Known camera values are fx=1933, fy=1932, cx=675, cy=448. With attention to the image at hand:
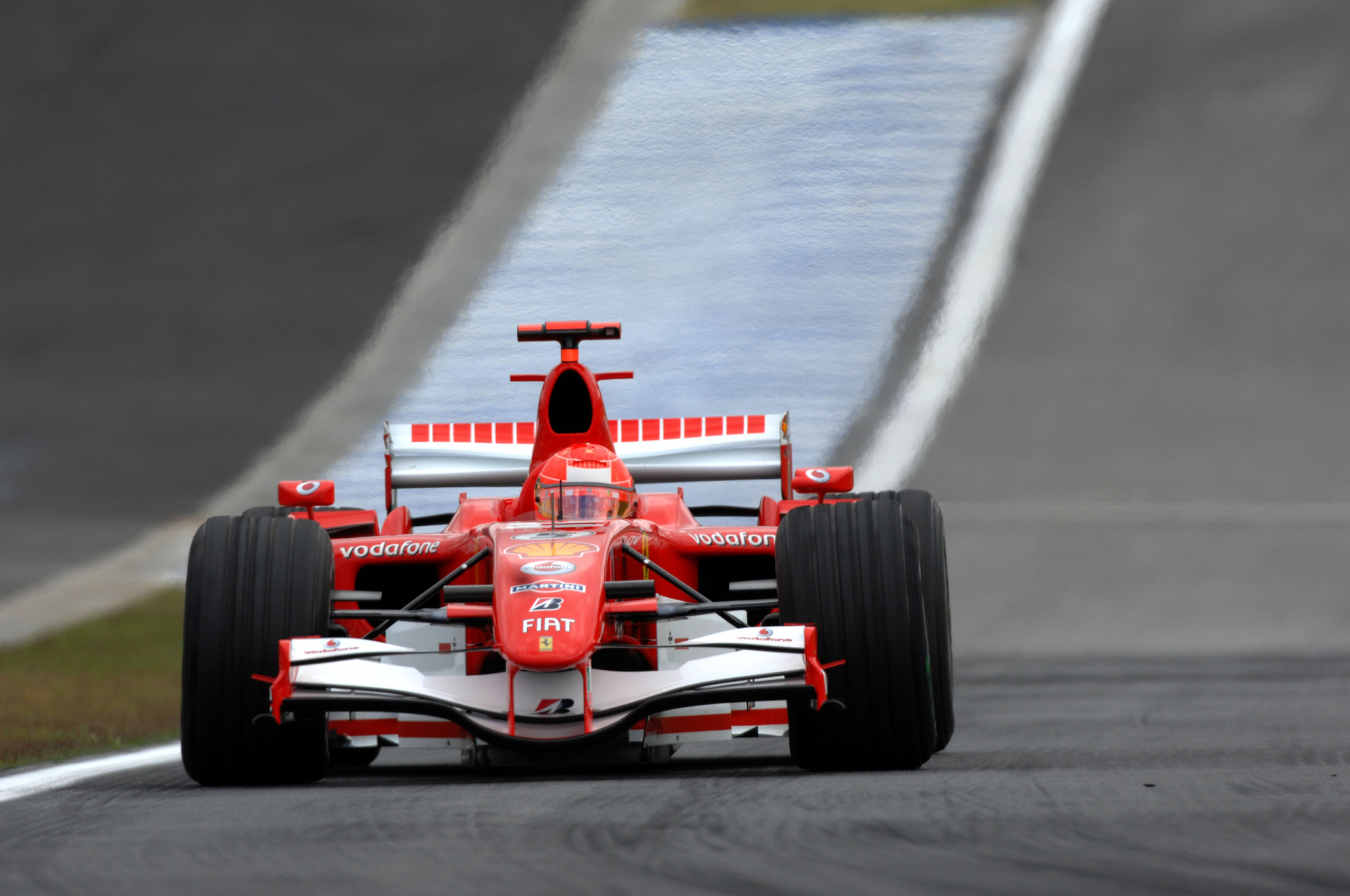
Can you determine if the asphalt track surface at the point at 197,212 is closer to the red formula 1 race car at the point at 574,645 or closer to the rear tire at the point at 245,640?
the red formula 1 race car at the point at 574,645

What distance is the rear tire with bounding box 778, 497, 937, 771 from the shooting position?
7.80 meters

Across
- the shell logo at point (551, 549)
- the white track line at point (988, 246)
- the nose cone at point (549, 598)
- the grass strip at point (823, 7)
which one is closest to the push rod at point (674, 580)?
the nose cone at point (549, 598)

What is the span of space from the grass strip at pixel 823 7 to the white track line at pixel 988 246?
1395 mm

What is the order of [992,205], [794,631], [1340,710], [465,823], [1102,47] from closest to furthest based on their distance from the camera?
[465,823] → [794,631] → [1340,710] → [992,205] → [1102,47]

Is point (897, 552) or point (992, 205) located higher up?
point (992, 205)

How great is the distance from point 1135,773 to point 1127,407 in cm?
1756

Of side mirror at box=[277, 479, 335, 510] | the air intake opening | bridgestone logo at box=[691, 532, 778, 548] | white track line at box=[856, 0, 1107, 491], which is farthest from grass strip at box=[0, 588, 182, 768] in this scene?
white track line at box=[856, 0, 1107, 491]

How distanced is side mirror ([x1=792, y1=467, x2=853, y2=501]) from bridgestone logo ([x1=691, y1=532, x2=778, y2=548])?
310 millimetres

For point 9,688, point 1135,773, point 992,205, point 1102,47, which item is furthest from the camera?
point 1102,47

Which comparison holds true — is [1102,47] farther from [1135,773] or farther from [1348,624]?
[1135,773]

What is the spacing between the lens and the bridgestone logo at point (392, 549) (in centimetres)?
925

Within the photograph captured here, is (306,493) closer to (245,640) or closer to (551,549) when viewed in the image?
(245,640)

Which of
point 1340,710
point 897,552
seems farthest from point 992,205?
point 897,552

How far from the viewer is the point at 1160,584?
834 inches
